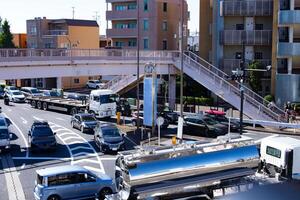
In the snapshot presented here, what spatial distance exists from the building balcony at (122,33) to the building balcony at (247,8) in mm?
20324

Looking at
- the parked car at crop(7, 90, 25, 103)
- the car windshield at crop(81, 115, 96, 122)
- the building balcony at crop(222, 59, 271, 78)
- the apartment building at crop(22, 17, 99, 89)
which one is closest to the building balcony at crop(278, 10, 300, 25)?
the building balcony at crop(222, 59, 271, 78)

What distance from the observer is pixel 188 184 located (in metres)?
15.9

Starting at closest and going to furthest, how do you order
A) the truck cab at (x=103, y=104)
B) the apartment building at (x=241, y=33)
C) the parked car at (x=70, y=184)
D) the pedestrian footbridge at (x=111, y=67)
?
the parked car at (x=70, y=184), the pedestrian footbridge at (x=111, y=67), the truck cab at (x=103, y=104), the apartment building at (x=241, y=33)

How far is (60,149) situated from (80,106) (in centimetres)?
1437

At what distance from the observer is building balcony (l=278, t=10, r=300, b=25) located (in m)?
41.5

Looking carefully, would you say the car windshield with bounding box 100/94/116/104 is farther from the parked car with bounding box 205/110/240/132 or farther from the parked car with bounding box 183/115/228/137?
the parked car with bounding box 183/115/228/137

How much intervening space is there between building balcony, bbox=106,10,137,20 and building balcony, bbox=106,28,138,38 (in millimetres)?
1679

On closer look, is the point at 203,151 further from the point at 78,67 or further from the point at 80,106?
the point at 80,106

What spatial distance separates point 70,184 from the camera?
1712cm

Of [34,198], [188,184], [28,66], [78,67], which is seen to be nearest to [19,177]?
[34,198]

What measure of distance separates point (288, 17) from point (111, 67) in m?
16.7

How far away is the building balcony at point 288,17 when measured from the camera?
41.5 metres

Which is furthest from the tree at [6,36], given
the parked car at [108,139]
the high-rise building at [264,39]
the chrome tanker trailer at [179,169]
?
the chrome tanker trailer at [179,169]

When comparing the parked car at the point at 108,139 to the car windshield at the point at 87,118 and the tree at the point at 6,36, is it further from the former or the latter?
the tree at the point at 6,36
